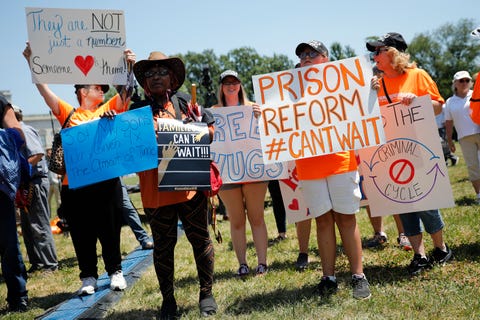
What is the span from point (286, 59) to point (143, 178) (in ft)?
235

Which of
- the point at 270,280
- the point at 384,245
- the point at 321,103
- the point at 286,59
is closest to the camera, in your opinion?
the point at 321,103

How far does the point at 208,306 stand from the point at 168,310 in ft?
1.08

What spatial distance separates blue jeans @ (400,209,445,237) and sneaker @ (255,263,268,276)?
1.50 meters

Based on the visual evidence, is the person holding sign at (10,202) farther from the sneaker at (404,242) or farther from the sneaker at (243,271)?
the sneaker at (404,242)

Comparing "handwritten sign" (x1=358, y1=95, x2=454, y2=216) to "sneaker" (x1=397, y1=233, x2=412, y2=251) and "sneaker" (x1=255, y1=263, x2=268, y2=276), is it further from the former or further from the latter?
"sneaker" (x1=255, y1=263, x2=268, y2=276)

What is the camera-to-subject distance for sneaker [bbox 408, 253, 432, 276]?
4.30m

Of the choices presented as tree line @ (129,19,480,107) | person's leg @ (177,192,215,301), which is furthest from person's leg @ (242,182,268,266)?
tree line @ (129,19,480,107)

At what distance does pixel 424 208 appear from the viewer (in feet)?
13.8

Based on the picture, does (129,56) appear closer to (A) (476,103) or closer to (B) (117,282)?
(B) (117,282)

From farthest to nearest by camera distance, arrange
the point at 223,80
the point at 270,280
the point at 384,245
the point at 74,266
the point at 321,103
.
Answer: the point at 74,266
the point at 384,245
the point at 223,80
the point at 270,280
the point at 321,103

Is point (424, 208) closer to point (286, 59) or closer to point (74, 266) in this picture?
point (74, 266)

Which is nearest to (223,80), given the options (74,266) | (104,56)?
(104,56)

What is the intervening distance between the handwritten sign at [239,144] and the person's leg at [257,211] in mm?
166

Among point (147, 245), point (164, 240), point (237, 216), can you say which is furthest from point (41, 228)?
point (164, 240)
